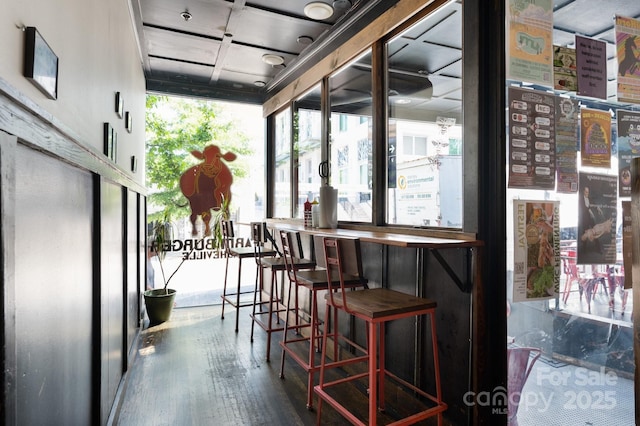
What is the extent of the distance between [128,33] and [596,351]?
3.55 m

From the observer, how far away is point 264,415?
2.13 m

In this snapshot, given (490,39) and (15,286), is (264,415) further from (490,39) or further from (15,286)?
(490,39)

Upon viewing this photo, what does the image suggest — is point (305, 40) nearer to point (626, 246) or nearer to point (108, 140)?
point (108, 140)

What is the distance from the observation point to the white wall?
0.81 meters

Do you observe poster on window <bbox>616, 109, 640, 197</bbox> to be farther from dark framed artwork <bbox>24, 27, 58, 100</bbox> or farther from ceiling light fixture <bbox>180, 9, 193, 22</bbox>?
ceiling light fixture <bbox>180, 9, 193, 22</bbox>

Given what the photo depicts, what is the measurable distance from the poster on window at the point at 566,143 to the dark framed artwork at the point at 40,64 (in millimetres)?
2051

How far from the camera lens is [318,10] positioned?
2.80m

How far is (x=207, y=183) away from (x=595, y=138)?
4.17 m

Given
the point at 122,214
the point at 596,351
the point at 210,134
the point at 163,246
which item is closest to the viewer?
the point at 596,351

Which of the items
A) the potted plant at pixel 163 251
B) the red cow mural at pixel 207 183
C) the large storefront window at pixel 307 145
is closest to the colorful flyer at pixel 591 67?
the large storefront window at pixel 307 145

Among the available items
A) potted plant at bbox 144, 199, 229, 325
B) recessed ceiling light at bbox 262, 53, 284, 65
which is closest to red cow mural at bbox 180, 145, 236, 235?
potted plant at bbox 144, 199, 229, 325

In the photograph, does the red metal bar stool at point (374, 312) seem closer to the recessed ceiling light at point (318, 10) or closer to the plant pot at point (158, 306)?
the recessed ceiling light at point (318, 10)

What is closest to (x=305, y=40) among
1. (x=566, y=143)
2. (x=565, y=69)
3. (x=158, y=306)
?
(x=565, y=69)

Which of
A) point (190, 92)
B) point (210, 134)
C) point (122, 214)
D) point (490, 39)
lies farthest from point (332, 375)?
point (210, 134)
